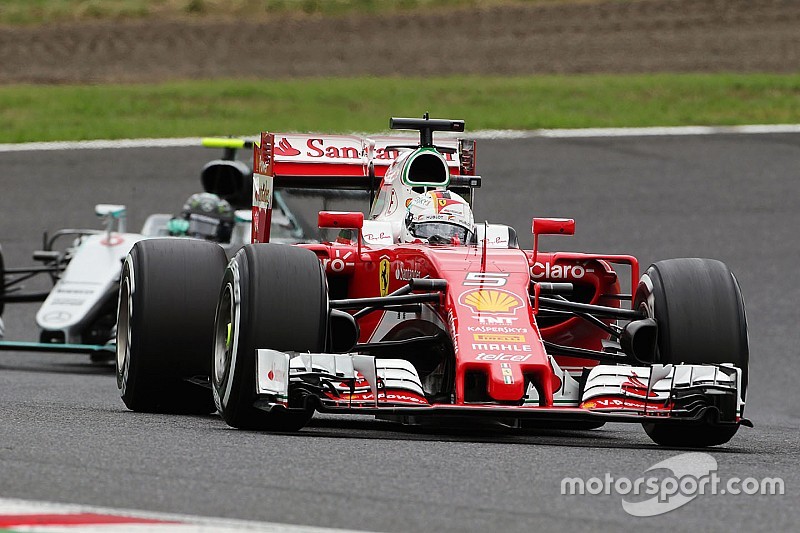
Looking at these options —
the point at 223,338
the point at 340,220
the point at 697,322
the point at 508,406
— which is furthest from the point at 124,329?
the point at 697,322

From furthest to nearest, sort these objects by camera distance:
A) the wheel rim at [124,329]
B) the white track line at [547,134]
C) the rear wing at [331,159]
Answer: the white track line at [547,134], the rear wing at [331,159], the wheel rim at [124,329]

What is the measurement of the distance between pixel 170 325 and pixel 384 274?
124cm

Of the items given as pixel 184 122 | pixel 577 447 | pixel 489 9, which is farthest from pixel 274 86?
pixel 577 447

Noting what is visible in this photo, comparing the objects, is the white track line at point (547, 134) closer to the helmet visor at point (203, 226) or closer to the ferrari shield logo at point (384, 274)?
the helmet visor at point (203, 226)

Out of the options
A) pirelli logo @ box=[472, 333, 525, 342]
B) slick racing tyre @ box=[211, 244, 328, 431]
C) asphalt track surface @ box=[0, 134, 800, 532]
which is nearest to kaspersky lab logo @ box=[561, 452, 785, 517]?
asphalt track surface @ box=[0, 134, 800, 532]

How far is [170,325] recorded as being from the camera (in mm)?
9055

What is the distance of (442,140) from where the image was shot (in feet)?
38.6

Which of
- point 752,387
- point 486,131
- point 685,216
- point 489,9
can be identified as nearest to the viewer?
point 752,387

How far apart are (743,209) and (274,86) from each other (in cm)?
940

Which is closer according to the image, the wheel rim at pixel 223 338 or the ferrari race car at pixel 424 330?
the ferrari race car at pixel 424 330

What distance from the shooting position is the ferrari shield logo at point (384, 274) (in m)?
9.05

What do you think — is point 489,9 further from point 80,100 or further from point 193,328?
point 193,328

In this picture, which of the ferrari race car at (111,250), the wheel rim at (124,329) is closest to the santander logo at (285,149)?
the wheel rim at (124,329)

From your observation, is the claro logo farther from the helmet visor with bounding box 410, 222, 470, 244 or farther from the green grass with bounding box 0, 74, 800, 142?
the green grass with bounding box 0, 74, 800, 142
